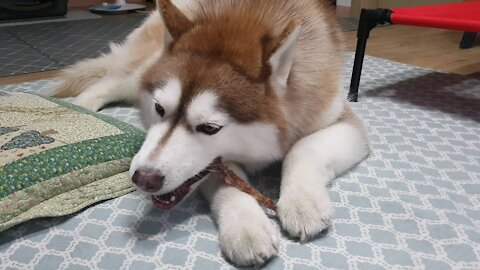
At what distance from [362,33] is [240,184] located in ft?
3.85

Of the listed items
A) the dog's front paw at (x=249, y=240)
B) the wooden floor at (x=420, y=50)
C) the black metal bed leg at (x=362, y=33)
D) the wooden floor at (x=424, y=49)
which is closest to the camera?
the dog's front paw at (x=249, y=240)

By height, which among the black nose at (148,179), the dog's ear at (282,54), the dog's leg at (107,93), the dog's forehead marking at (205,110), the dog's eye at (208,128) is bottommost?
the dog's leg at (107,93)

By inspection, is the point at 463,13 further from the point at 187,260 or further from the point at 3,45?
the point at 3,45

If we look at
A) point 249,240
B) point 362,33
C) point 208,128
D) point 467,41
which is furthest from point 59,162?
point 467,41

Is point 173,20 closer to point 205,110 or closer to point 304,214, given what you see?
point 205,110

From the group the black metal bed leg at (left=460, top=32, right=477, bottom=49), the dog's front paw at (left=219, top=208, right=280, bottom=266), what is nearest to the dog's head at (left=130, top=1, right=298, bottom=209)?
the dog's front paw at (left=219, top=208, right=280, bottom=266)

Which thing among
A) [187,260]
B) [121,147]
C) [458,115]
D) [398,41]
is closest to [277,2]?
[121,147]

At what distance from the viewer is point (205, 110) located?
3.04 feet

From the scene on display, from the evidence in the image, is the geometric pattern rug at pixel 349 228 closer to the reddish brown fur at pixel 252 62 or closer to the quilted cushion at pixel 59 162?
the quilted cushion at pixel 59 162

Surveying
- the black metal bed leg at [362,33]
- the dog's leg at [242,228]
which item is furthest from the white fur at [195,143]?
the black metal bed leg at [362,33]

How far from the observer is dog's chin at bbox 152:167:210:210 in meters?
1.00

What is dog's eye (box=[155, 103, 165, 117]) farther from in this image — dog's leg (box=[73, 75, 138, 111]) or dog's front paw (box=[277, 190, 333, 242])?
dog's leg (box=[73, 75, 138, 111])

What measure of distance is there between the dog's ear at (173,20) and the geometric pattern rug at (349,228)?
428 mm

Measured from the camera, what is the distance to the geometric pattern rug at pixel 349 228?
35.8 inches
